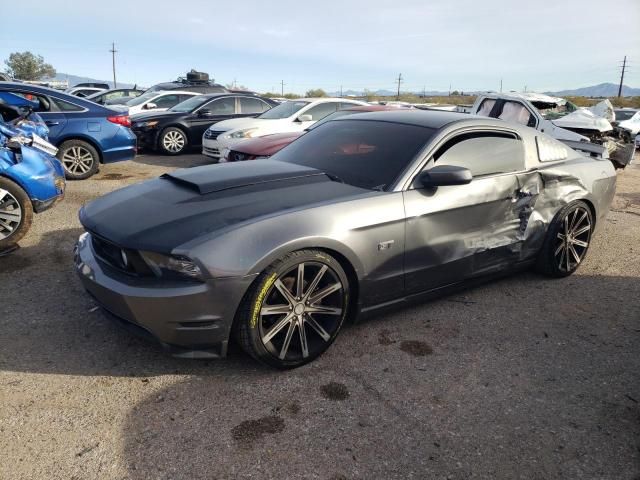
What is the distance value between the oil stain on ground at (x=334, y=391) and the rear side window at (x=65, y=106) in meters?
7.22

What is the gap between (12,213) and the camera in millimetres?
4684

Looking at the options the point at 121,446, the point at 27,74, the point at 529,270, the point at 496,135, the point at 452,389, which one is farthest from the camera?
the point at 27,74

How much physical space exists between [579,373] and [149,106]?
515 inches

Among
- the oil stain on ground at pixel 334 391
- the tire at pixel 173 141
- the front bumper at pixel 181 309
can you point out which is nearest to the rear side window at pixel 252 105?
the tire at pixel 173 141

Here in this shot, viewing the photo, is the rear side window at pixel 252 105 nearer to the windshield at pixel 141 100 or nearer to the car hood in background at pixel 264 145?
the windshield at pixel 141 100

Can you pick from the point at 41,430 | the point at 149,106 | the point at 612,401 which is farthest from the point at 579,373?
the point at 149,106

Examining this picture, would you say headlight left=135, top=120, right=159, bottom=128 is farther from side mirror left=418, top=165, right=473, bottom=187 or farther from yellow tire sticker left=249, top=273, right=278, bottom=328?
yellow tire sticker left=249, top=273, right=278, bottom=328

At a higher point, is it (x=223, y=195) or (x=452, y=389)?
Result: (x=223, y=195)

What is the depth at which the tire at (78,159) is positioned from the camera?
802cm

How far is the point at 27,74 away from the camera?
225ft

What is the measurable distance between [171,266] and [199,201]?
57 cm

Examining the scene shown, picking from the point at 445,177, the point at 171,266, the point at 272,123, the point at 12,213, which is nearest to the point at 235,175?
the point at 171,266

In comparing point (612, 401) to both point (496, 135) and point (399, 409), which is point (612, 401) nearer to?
point (399, 409)

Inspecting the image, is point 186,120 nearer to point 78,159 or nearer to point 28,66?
point 78,159
